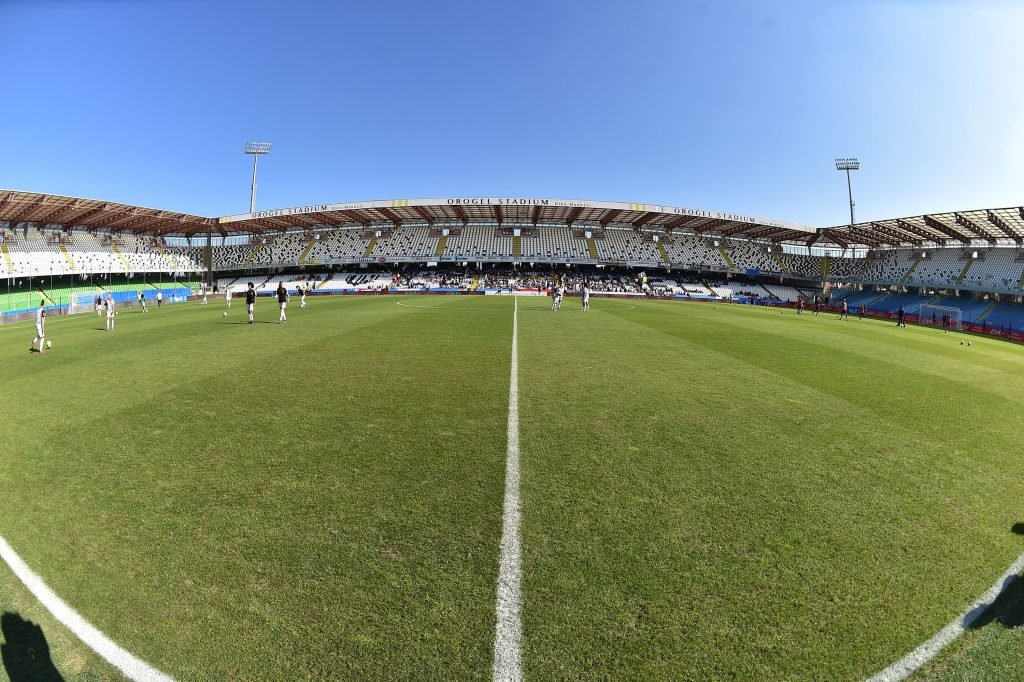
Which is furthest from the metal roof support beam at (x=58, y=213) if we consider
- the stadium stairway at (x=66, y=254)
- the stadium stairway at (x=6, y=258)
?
the stadium stairway at (x=6, y=258)

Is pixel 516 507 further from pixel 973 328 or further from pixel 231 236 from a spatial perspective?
pixel 231 236

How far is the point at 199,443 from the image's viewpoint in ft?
18.9

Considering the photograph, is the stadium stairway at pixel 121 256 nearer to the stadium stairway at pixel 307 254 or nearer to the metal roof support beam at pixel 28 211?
the metal roof support beam at pixel 28 211

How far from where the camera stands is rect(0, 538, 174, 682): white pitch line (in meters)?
2.52

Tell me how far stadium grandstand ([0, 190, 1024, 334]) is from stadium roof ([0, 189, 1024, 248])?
0.27m

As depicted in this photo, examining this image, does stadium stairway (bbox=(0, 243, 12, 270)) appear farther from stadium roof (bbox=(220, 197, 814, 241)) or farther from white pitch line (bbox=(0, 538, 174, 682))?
white pitch line (bbox=(0, 538, 174, 682))

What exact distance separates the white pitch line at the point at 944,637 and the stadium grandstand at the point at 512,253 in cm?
5611

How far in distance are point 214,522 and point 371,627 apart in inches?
85.6

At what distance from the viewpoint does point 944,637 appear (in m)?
2.83

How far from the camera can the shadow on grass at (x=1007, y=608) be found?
304cm

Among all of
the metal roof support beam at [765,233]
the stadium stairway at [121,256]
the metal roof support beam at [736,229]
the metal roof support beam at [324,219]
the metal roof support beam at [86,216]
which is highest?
the metal roof support beam at [324,219]

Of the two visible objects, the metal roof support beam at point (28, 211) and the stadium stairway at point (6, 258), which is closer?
the metal roof support beam at point (28, 211)

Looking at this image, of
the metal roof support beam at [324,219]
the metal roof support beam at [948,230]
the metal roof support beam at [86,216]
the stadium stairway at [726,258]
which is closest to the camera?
the metal roof support beam at [948,230]

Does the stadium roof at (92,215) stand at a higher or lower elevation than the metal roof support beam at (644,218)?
lower
